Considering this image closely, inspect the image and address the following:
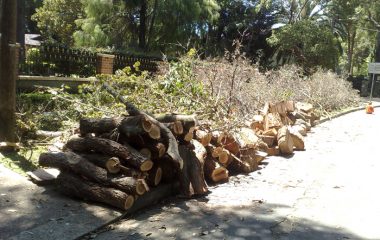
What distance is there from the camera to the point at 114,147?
5.30 meters

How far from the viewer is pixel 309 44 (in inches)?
1089

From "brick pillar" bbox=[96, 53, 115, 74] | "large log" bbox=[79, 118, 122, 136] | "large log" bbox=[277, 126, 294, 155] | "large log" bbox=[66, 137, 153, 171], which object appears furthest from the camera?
"brick pillar" bbox=[96, 53, 115, 74]

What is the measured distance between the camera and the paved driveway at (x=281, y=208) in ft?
15.3

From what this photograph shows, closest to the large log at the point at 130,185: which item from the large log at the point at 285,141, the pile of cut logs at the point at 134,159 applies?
the pile of cut logs at the point at 134,159

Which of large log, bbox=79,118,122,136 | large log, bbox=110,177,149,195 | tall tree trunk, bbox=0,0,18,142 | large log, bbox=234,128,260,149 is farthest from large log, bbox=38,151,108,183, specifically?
large log, bbox=234,128,260,149

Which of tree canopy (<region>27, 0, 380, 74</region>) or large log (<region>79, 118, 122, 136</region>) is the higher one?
tree canopy (<region>27, 0, 380, 74</region>)

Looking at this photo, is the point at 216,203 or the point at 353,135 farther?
the point at 353,135

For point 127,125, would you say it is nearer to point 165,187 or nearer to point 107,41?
point 165,187

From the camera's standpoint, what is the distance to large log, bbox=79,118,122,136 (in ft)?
18.5

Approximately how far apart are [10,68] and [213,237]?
13.0 feet

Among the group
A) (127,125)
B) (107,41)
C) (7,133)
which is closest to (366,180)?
(127,125)

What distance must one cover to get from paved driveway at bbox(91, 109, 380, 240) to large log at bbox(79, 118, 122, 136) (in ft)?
3.91

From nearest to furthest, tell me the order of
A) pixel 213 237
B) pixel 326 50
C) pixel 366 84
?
1. pixel 213 237
2. pixel 326 50
3. pixel 366 84

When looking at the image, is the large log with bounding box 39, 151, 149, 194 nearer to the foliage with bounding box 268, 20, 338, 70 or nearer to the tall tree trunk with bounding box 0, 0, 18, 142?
the tall tree trunk with bounding box 0, 0, 18, 142
